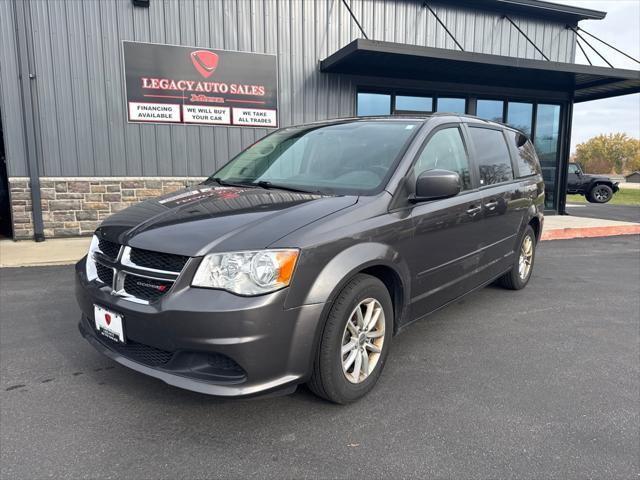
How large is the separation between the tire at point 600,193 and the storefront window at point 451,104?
1341cm

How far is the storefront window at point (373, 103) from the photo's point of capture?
35.0 feet

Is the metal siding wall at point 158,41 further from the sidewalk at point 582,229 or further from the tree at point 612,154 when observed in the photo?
the tree at point 612,154

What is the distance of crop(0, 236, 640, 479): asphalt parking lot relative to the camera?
2.19m

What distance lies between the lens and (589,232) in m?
9.95

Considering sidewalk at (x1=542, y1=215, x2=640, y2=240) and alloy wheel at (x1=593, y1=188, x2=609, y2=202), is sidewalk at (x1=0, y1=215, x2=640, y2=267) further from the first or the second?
alloy wheel at (x1=593, y1=188, x2=609, y2=202)

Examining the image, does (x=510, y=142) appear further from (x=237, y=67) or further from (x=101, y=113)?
(x=101, y=113)

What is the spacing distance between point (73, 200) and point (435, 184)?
7500mm

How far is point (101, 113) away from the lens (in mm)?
8352

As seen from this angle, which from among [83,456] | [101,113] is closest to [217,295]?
[83,456]

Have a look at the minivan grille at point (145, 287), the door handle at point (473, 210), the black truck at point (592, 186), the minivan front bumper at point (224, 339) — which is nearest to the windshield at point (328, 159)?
the door handle at point (473, 210)

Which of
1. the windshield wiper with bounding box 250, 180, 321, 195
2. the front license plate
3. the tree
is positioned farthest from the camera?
the tree

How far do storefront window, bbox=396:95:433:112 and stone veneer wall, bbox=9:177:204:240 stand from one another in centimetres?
574

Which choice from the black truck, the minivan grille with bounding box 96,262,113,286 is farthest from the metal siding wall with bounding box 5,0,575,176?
the black truck

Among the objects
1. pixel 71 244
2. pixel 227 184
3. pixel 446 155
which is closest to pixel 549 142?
pixel 446 155
